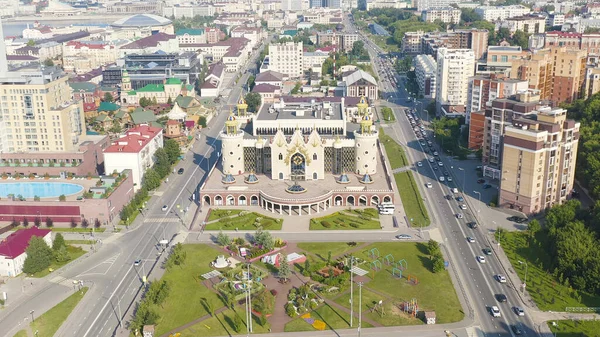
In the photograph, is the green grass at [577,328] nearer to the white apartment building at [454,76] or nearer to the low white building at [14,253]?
the low white building at [14,253]

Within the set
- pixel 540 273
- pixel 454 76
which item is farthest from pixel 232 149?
pixel 454 76

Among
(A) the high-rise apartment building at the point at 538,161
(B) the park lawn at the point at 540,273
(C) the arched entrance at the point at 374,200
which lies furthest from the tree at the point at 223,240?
(A) the high-rise apartment building at the point at 538,161

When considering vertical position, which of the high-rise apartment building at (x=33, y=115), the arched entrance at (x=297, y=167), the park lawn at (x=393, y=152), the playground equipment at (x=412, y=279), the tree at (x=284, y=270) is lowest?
the playground equipment at (x=412, y=279)

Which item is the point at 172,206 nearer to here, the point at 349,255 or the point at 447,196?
the point at 349,255

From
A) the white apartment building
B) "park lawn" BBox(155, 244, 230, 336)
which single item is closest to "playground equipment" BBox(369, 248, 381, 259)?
"park lawn" BBox(155, 244, 230, 336)

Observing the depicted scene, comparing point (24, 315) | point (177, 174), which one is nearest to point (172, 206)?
point (177, 174)

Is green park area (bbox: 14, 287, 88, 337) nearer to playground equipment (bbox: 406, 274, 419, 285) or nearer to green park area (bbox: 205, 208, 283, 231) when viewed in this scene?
green park area (bbox: 205, 208, 283, 231)
